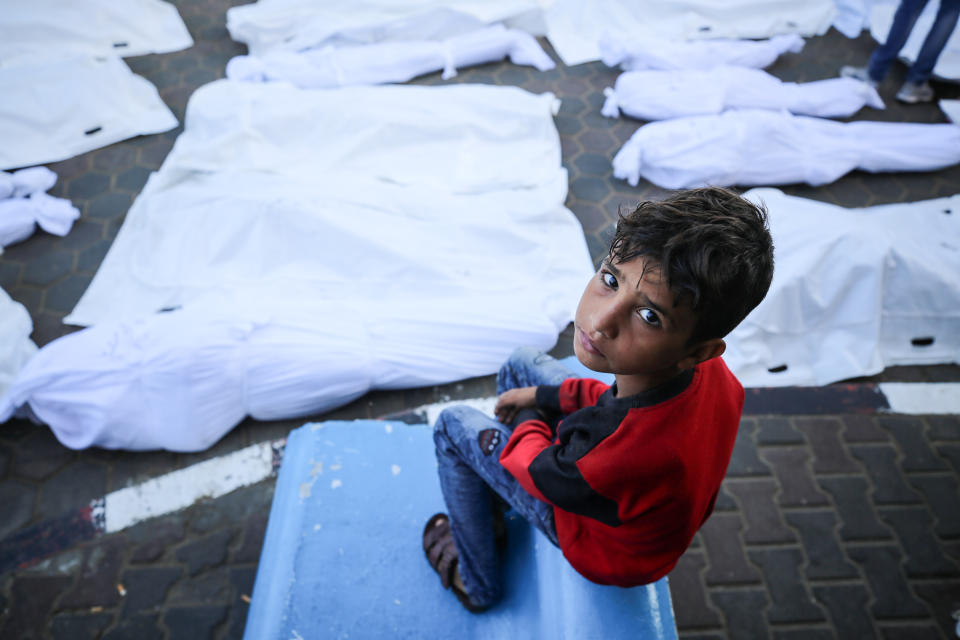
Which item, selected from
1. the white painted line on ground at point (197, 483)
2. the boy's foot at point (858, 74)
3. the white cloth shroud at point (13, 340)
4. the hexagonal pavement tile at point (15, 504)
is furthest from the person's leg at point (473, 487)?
the boy's foot at point (858, 74)

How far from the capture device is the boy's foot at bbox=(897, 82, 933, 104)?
15.7 ft

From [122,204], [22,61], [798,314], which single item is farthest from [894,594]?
[22,61]

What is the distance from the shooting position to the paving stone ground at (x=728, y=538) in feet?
7.13

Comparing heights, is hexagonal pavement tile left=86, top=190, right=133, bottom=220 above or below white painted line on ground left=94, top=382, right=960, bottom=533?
above

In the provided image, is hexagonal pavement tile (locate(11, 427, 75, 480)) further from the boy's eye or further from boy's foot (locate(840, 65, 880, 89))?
boy's foot (locate(840, 65, 880, 89))

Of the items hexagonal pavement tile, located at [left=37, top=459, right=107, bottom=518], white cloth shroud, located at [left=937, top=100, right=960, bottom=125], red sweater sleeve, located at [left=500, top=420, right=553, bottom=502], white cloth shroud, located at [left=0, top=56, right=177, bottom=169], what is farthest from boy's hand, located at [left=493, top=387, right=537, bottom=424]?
white cloth shroud, located at [left=937, top=100, right=960, bottom=125]

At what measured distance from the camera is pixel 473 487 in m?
1.65

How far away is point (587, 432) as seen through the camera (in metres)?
1.22

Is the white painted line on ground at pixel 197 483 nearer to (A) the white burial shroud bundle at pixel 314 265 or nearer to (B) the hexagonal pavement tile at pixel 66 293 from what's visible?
(A) the white burial shroud bundle at pixel 314 265

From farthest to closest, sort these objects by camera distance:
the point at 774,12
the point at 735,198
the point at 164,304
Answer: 1. the point at 774,12
2. the point at 164,304
3. the point at 735,198

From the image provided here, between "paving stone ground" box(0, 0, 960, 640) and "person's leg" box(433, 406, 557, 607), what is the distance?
32 centimetres

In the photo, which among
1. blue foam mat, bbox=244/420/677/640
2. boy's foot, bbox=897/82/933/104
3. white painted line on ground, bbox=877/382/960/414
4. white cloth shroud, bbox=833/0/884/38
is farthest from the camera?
white cloth shroud, bbox=833/0/884/38

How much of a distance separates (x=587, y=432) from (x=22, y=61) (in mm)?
5195

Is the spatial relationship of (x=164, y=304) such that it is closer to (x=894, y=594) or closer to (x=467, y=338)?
(x=467, y=338)
